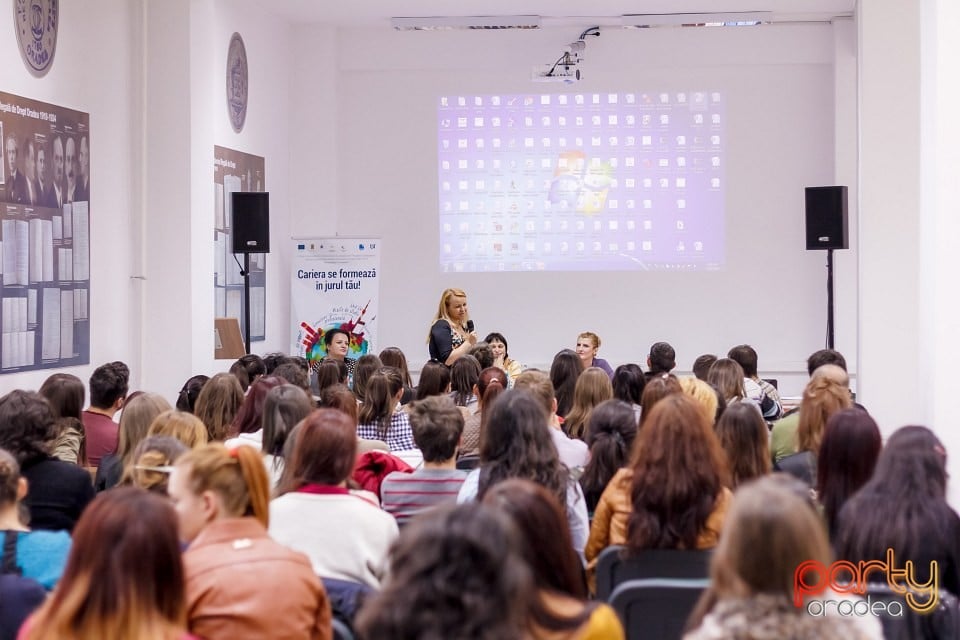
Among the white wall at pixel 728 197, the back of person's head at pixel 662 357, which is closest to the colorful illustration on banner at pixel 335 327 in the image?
the white wall at pixel 728 197

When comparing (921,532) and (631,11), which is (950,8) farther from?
(631,11)

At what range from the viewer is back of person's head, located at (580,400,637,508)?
427 cm

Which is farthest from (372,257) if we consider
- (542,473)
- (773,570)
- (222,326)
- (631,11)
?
(773,570)

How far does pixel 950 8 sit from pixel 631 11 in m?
5.81

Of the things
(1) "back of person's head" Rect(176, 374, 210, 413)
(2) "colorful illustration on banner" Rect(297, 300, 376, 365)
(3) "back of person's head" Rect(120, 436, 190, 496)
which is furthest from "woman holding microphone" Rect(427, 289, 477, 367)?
(3) "back of person's head" Rect(120, 436, 190, 496)

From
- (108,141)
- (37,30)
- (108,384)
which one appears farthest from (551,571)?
(108,141)

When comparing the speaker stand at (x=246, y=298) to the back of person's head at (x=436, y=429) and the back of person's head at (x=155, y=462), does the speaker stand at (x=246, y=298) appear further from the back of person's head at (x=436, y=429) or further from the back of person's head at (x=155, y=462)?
the back of person's head at (x=155, y=462)

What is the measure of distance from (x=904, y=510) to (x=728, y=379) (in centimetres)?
294

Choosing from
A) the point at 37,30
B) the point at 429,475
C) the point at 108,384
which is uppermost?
the point at 37,30

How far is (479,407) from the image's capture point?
5.71 meters

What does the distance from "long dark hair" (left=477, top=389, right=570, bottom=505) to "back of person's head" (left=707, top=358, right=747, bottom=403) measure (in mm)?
2452

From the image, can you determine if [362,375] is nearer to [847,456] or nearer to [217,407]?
[217,407]

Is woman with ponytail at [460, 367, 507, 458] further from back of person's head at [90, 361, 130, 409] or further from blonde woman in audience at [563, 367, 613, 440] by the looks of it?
back of person's head at [90, 361, 130, 409]

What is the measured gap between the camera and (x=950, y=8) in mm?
5109
